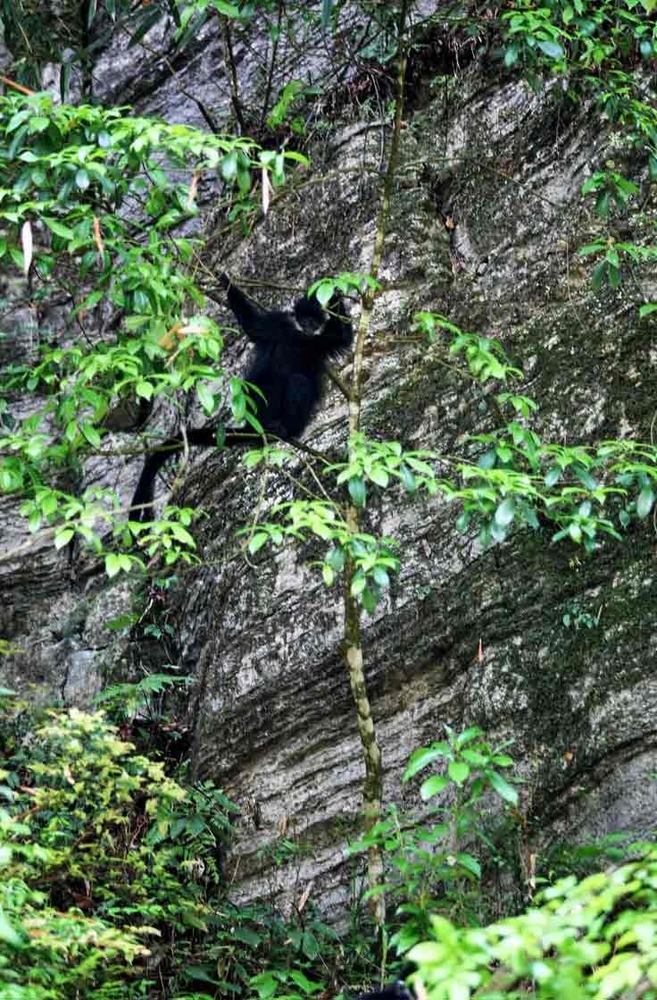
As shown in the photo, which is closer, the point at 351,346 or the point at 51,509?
the point at 51,509

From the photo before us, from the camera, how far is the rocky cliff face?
4730 millimetres

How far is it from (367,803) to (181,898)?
1.18 metres

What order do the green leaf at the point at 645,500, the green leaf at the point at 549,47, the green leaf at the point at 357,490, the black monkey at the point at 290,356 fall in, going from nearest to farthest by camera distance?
the green leaf at the point at 357,490, the green leaf at the point at 645,500, the green leaf at the point at 549,47, the black monkey at the point at 290,356

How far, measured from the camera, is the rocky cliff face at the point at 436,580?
4.73 meters

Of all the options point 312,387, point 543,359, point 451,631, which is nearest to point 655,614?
point 451,631

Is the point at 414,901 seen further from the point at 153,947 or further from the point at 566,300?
the point at 566,300

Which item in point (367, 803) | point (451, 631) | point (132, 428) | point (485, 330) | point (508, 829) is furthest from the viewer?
point (132, 428)

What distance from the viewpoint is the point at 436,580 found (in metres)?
5.29

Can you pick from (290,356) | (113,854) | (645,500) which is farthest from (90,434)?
(290,356)

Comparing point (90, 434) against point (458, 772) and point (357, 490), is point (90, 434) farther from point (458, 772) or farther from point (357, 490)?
point (458, 772)

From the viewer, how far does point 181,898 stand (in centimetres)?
466

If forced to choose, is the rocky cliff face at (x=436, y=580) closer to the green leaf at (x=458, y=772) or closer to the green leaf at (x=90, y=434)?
the green leaf at (x=90, y=434)

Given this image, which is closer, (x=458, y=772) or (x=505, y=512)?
(x=458, y=772)

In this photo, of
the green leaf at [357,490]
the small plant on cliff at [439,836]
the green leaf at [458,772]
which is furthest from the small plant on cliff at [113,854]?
the green leaf at [357,490]
